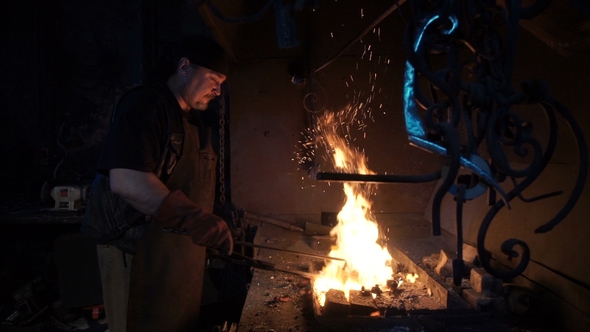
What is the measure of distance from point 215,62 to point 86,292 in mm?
4340

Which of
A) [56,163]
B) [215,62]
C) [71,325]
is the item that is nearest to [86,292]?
[71,325]

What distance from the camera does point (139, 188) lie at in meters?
2.58

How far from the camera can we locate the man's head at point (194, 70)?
3035 mm

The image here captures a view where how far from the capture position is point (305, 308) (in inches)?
121

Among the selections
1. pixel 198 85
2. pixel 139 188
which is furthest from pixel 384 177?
pixel 198 85

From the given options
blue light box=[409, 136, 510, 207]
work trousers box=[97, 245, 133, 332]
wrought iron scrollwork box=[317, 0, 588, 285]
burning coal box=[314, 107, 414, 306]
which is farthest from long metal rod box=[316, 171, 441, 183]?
work trousers box=[97, 245, 133, 332]

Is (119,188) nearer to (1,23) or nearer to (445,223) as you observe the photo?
(445,223)

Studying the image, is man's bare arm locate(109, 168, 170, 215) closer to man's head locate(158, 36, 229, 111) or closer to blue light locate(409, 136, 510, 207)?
man's head locate(158, 36, 229, 111)

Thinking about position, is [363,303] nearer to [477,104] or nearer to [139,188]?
[139,188]

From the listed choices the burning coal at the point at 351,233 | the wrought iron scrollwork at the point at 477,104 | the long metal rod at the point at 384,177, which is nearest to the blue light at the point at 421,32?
the wrought iron scrollwork at the point at 477,104

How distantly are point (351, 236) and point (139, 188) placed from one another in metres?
2.81

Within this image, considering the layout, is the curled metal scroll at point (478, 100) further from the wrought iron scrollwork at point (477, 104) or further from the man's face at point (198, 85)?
the man's face at point (198, 85)

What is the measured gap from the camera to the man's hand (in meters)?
2.65

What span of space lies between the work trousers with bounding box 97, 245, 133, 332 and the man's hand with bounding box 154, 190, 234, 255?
54cm
